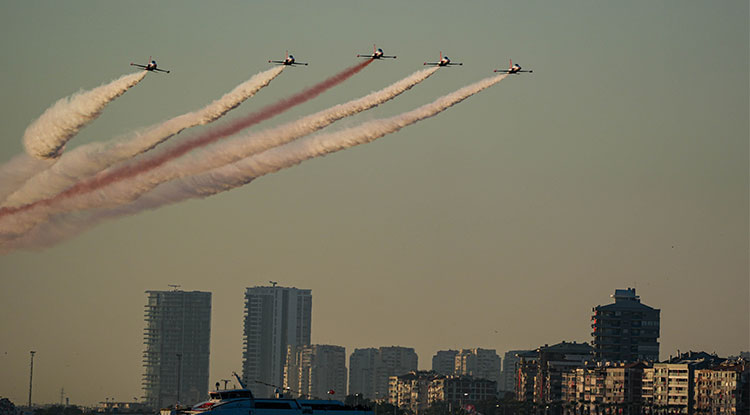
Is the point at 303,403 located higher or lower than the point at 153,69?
lower

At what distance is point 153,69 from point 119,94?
229 inches

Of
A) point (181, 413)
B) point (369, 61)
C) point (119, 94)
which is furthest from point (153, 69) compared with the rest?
point (181, 413)

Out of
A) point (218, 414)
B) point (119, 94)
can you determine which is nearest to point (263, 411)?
point (218, 414)

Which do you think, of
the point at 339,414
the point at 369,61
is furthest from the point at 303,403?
the point at 369,61

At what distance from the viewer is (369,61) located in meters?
198

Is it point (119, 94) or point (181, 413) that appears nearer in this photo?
point (181, 413)

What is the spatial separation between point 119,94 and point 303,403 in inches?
1900

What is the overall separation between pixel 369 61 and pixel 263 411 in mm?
48567

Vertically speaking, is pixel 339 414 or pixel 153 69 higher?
pixel 153 69

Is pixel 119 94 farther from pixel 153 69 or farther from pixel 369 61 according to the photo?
pixel 369 61

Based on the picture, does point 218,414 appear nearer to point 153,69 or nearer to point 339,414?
point 339,414

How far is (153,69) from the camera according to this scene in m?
198

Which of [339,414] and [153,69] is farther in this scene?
[153,69]

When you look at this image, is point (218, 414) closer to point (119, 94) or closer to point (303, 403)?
point (303, 403)
